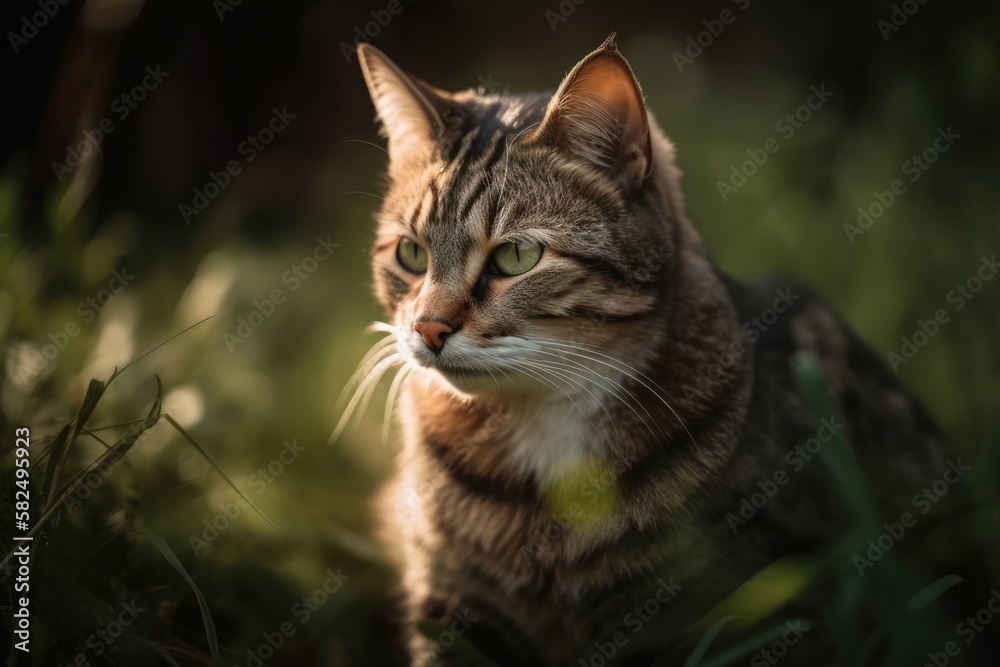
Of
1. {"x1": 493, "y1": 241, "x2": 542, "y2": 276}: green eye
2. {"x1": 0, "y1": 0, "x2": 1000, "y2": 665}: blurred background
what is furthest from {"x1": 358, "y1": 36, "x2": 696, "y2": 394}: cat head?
{"x1": 0, "y1": 0, "x2": 1000, "y2": 665}: blurred background

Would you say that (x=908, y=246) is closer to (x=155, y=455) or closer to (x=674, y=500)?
(x=674, y=500)

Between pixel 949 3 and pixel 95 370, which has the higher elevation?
pixel 95 370

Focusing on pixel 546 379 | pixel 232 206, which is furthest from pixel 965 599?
pixel 232 206

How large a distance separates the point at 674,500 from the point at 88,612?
3.23 feet

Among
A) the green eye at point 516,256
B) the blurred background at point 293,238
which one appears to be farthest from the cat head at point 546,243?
the blurred background at point 293,238

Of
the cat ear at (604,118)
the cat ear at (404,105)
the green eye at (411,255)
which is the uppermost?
the cat ear at (404,105)

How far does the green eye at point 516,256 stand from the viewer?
1.45 metres

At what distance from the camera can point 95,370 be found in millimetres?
2080

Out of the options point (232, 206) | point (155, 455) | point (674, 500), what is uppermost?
point (232, 206)

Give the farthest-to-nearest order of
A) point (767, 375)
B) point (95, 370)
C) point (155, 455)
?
1. point (95, 370)
2. point (155, 455)
3. point (767, 375)

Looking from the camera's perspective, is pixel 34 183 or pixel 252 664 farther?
pixel 34 183

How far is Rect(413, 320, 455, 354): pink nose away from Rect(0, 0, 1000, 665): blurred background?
409 mm

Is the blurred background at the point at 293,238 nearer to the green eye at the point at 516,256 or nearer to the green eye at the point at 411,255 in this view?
the green eye at the point at 411,255

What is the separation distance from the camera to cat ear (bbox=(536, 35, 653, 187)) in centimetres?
135
